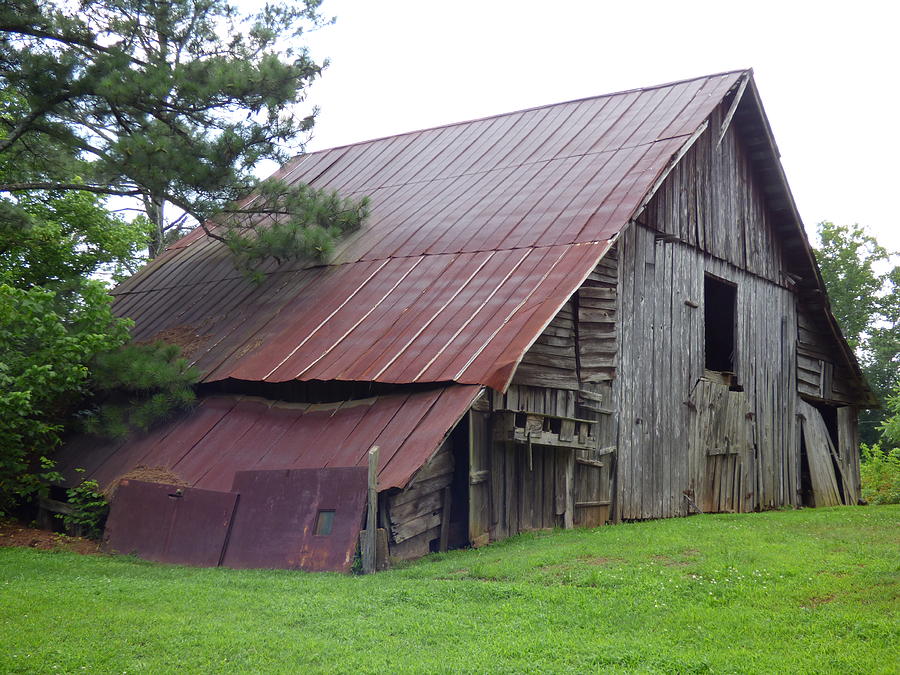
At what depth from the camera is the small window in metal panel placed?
11.7 meters

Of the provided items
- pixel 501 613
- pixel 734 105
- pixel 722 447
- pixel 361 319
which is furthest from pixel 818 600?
pixel 734 105

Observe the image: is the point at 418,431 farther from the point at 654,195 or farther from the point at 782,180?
the point at 782,180

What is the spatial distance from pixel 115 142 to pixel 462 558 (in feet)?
28.4

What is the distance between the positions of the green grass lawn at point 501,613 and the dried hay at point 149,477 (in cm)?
210

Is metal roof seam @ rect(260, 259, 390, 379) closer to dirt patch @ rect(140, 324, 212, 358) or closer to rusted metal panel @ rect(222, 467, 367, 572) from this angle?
dirt patch @ rect(140, 324, 212, 358)

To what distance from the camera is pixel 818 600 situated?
8.62m

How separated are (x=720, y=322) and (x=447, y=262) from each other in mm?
7012

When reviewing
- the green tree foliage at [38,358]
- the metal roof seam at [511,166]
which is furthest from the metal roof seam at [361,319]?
the metal roof seam at [511,166]

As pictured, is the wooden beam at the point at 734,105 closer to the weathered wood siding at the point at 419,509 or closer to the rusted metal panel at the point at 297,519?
the weathered wood siding at the point at 419,509

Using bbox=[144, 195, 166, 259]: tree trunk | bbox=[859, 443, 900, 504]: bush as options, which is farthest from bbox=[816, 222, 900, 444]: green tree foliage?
bbox=[144, 195, 166, 259]: tree trunk

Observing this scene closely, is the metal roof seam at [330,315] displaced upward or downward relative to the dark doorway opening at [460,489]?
upward

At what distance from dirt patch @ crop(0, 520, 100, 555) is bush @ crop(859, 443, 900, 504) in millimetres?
18535

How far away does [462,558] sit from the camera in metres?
11.9

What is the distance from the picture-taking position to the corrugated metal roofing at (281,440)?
12.1m
